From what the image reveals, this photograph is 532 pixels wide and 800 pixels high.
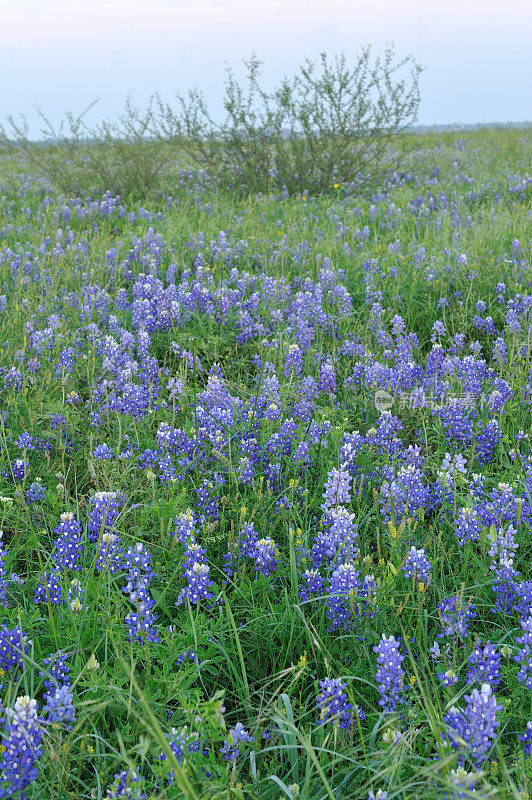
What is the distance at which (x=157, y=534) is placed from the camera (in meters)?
2.62

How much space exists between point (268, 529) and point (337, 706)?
→ 0.94 metres

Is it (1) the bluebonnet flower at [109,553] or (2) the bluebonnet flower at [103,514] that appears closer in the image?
(1) the bluebonnet flower at [109,553]

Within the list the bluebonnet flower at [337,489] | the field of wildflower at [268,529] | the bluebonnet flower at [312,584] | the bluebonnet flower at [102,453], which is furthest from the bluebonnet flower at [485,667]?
the bluebonnet flower at [102,453]

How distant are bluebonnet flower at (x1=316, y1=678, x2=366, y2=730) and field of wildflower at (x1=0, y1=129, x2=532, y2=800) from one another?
0.01 m

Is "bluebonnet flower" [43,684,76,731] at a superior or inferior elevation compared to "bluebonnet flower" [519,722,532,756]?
superior

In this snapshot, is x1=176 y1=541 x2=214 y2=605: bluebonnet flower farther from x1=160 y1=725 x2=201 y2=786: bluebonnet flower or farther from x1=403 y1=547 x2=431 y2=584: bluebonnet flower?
x1=403 y1=547 x2=431 y2=584: bluebonnet flower

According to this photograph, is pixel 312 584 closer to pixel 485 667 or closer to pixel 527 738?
pixel 485 667

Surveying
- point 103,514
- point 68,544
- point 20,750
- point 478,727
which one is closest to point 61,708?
point 20,750

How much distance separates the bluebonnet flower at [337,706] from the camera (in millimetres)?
1759

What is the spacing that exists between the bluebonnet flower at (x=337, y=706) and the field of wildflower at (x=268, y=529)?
0.04 ft

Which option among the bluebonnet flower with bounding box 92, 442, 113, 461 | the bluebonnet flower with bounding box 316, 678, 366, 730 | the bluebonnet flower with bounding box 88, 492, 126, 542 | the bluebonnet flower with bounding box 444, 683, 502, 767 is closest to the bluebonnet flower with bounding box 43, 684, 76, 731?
the bluebonnet flower with bounding box 316, 678, 366, 730

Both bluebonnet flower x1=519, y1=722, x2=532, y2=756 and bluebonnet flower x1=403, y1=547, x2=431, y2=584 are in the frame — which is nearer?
bluebonnet flower x1=519, y1=722, x2=532, y2=756

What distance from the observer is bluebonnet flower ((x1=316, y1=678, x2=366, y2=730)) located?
69.2 inches

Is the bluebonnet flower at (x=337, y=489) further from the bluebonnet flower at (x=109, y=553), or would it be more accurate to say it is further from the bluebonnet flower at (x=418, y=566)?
the bluebonnet flower at (x=109, y=553)
